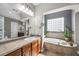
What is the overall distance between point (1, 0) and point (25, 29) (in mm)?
728

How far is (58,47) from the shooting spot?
5.44 ft

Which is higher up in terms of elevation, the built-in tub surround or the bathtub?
the built-in tub surround

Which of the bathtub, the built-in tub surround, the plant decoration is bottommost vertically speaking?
the bathtub

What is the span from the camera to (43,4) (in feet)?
5.16

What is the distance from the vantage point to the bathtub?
1513mm

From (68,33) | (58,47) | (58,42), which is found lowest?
(58,47)

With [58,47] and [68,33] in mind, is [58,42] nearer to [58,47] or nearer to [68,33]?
[58,47]

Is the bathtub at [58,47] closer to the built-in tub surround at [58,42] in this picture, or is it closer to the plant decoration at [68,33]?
the built-in tub surround at [58,42]

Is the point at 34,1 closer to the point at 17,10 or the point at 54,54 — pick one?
the point at 17,10

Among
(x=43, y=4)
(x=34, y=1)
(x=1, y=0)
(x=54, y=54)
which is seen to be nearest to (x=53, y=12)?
(x=43, y=4)

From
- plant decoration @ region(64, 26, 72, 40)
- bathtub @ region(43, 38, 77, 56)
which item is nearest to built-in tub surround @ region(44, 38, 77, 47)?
bathtub @ region(43, 38, 77, 56)

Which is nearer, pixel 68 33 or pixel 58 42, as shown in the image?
pixel 68 33

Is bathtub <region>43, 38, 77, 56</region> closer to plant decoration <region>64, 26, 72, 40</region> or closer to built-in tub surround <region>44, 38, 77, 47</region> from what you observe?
built-in tub surround <region>44, 38, 77, 47</region>

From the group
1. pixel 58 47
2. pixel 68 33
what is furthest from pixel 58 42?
pixel 68 33
